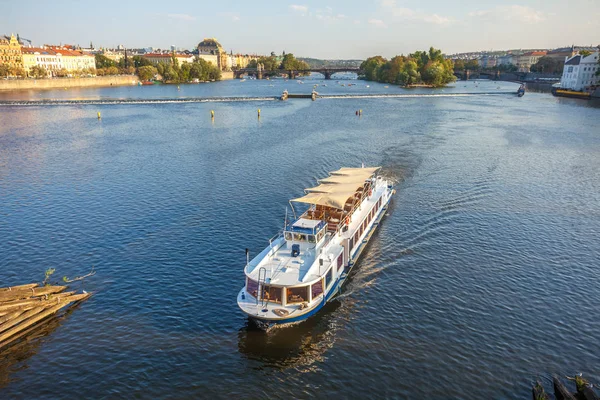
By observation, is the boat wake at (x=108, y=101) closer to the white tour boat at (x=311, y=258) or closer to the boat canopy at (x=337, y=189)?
the boat canopy at (x=337, y=189)

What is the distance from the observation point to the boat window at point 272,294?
92.8 feet

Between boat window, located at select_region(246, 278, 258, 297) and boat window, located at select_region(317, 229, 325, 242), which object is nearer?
boat window, located at select_region(246, 278, 258, 297)

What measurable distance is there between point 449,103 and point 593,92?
63.4 meters

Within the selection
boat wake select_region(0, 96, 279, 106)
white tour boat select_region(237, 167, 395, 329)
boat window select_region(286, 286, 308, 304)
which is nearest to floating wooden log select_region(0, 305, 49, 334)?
white tour boat select_region(237, 167, 395, 329)

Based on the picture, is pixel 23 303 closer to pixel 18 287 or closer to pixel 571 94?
pixel 18 287

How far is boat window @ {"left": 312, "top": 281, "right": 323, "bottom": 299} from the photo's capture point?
2906 cm

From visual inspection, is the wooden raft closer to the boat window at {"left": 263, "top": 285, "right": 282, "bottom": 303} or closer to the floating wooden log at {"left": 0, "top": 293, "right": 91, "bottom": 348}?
the floating wooden log at {"left": 0, "top": 293, "right": 91, "bottom": 348}

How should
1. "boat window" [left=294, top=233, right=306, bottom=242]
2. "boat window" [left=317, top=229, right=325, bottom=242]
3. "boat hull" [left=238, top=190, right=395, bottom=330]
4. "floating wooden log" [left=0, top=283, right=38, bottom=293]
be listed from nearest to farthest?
"boat hull" [left=238, top=190, right=395, bottom=330]
"floating wooden log" [left=0, top=283, right=38, bottom=293]
"boat window" [left=294, top=233, right=306, bottom=242]
"boat window" [left=317, top=229, right=325, bottom=242]

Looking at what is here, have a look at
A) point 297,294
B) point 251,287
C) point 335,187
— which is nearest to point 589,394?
point 297,294

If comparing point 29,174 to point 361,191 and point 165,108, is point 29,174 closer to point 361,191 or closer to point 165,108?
point 361,191

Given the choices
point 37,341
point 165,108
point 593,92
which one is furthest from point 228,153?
point 593,92

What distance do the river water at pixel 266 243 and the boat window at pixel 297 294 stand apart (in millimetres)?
2205

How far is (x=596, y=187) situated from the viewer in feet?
192

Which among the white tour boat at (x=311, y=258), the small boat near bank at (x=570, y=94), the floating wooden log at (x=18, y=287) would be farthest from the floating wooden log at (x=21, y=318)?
the small boat near bank at (x=570, y=94)
